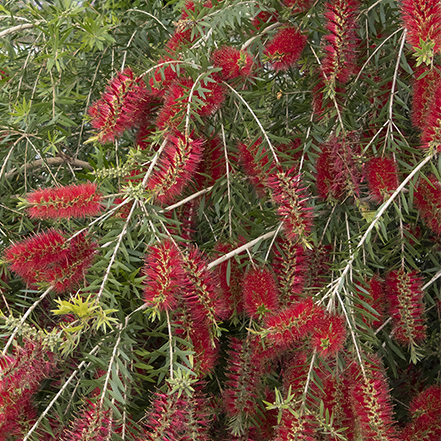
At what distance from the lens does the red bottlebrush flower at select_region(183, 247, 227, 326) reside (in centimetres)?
86

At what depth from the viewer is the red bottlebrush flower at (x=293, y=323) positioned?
0.85 m

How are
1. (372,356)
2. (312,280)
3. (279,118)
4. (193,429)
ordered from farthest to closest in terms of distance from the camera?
1. (279,118)
2. (312,280)
3. (372,356)
4. (193,429)

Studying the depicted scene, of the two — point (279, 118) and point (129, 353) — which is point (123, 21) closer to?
point (279, 118)

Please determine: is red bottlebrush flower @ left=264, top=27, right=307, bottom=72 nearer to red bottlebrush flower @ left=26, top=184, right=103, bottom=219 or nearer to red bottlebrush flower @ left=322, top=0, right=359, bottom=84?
red bottlebrush flower @ left=322, top=0, right=359, bottom=84

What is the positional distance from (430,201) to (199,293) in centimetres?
50

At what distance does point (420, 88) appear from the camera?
1.01m

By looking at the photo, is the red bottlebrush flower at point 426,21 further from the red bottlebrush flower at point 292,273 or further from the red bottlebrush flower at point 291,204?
the red bottlebrush flower at point 292,273

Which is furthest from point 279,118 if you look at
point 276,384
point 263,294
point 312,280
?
point 276,384

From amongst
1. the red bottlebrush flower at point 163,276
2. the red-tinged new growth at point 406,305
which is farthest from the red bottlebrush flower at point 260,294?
the red-tinged new growth at point 406,305

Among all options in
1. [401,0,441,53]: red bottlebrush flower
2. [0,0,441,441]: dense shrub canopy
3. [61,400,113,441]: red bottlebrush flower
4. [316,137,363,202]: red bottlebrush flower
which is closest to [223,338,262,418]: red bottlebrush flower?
[0,0,441,441]: dense shrub canopy

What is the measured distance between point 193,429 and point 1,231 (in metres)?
0.64

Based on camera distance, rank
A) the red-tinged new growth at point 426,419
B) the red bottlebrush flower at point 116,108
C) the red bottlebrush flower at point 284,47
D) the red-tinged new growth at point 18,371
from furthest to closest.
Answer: the red-tinged new growth at point 426,419 → the red bottlebrush flower at point 284,47 → the red bottlebrush flower at point 116,108 → the red-tinged new growth at point 18,371

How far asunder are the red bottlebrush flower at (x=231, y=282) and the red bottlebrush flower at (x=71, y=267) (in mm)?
248

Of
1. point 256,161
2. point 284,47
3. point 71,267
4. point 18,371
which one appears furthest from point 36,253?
point 284,47
